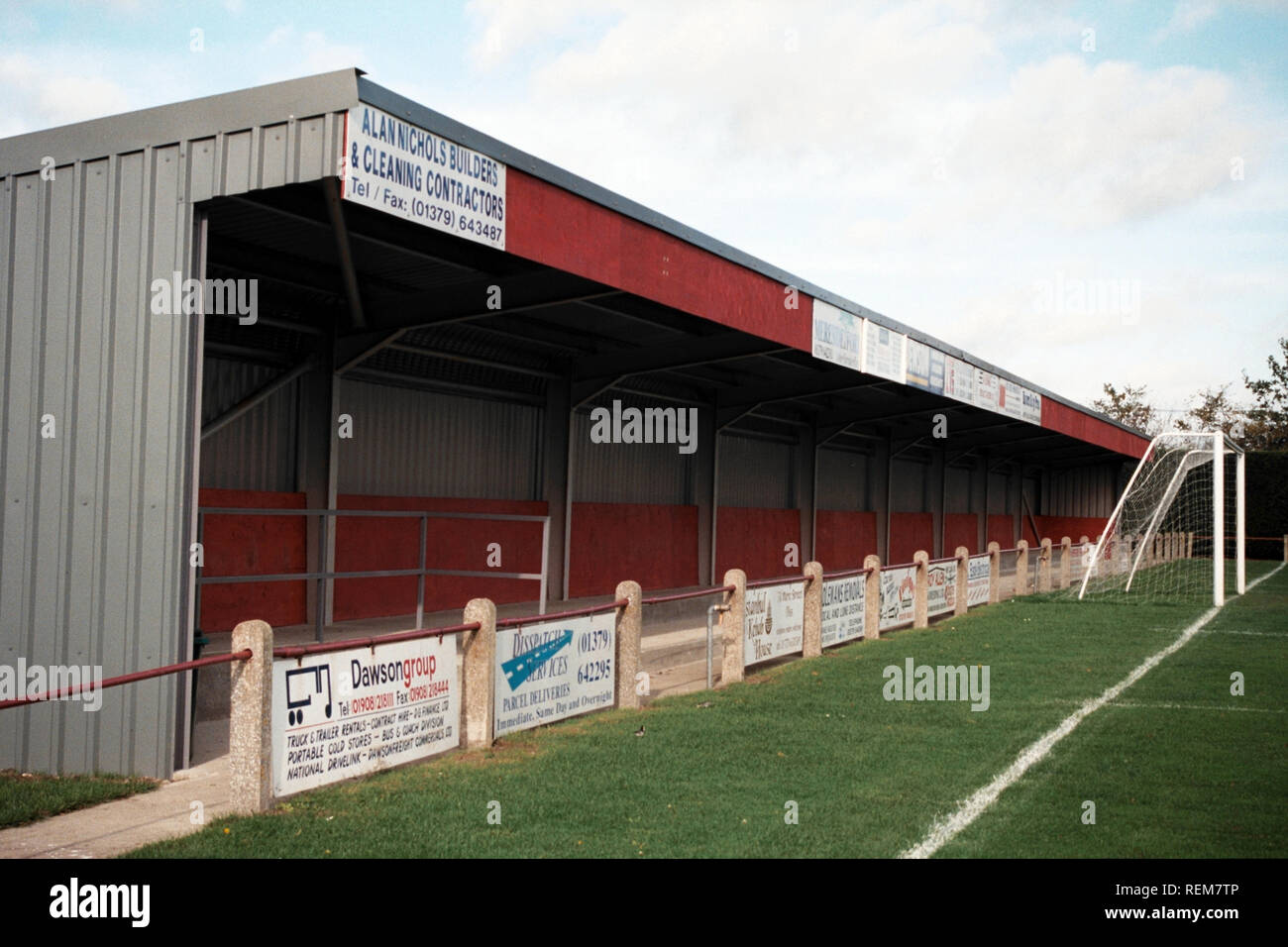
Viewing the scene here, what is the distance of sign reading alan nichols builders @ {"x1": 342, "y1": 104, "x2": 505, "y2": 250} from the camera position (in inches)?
326

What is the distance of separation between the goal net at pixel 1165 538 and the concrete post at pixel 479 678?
17145 millimetres

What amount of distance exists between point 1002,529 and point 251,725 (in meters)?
39.9

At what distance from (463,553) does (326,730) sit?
32.5ft

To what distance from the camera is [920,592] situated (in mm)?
19688

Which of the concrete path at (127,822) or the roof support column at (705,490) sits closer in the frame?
the concrete path at (127,822)

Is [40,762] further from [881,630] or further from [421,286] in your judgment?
[881,630]

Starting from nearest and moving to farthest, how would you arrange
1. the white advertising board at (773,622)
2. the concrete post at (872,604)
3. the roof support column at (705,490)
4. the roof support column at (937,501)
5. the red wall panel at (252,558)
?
the red wall panel at (252,558), the white advertising board at (773,622), the concrete post at (872,604), the roof support column at (705,490), the roof support column at (937,501)

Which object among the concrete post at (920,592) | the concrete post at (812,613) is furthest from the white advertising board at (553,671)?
the concrete post at (920,592)

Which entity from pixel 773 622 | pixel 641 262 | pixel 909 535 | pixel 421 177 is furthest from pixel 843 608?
pixel 909 535

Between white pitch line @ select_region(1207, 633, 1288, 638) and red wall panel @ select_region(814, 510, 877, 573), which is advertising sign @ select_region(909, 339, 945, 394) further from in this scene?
red wall panel @ select_region(814, 510, 877, 573)

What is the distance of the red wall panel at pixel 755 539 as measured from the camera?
82.8 feet

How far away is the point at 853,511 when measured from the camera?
3170cm

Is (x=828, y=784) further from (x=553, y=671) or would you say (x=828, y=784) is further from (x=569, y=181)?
(x=569, y=181)
